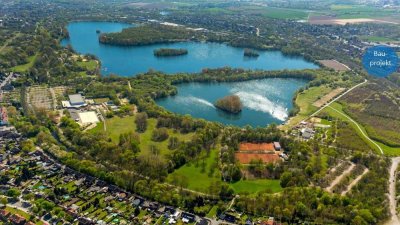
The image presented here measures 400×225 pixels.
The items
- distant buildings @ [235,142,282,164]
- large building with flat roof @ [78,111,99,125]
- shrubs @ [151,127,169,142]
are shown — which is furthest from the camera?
large building with flat roof @ [78,111,99,125]

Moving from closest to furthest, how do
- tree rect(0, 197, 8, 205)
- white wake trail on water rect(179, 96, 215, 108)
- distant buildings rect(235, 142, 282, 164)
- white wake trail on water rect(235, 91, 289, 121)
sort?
tree rect(0, 197, 8, 205) → distant buildings rect(235, 142, 282, 164) → white wake trail on water rect(235, 91, 289, 121) → white wake trail on water rect(179, 96, 215, 108)

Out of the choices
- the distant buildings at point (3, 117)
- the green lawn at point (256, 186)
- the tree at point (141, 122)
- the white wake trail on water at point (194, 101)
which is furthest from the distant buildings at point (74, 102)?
the green lawn at point (256, 186)

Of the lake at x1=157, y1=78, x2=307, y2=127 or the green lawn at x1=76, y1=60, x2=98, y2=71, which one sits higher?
the green lawn at x1=76, y1=60, x2=98, y2=71

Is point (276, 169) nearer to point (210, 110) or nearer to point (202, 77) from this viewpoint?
point (210, 110)

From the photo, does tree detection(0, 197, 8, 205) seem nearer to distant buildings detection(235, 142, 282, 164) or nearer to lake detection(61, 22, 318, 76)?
distant buildings detection(235, 142, 282, 164)

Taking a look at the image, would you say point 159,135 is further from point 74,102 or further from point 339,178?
point 339,178

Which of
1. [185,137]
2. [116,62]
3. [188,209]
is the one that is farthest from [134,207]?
[116,62]

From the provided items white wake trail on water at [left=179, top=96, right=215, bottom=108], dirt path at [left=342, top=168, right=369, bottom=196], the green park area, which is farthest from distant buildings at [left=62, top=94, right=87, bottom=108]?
dirt path at [left=342, top=168, right=369, bottom=196]

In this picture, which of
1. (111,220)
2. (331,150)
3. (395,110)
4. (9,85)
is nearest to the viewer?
(111,220)
